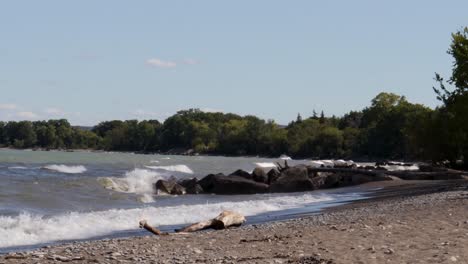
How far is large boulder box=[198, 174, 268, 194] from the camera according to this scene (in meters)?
39.8

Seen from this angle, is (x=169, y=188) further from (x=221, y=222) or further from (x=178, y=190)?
Result: (x=221, y=222)

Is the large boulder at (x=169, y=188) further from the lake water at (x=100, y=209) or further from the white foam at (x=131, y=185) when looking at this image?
the lake water at (x=100, y=209)

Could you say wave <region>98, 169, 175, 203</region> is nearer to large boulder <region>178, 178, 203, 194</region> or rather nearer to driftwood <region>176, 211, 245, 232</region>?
large boulder <region>178, 178, 203, 194</region>

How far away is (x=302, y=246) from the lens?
42.3 feet

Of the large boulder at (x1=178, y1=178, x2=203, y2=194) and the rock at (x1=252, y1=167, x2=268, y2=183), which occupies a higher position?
the rock at (x1=252, y1=167, x2=268, y2=183)

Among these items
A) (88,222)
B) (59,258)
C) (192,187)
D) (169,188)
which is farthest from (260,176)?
(59,258)

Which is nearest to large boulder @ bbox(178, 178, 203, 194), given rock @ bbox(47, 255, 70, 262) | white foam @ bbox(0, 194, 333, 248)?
white foam @ bbox(0, 194, 333, 248)

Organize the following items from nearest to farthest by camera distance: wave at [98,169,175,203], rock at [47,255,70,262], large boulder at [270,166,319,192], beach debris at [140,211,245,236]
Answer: rock at [47,255,70,262] < beach debris at [140,211,245,236] < large boulder at [270,166,319,192] < wave at [98,169,175,203]

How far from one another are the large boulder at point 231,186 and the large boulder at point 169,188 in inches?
54.7

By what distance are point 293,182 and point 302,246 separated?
28069mm

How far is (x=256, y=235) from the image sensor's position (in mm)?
15547

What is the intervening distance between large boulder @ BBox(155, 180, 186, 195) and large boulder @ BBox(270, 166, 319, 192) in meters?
Result: 5.04

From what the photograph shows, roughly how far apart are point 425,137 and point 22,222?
4176 cm

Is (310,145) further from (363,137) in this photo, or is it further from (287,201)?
(287,201)
